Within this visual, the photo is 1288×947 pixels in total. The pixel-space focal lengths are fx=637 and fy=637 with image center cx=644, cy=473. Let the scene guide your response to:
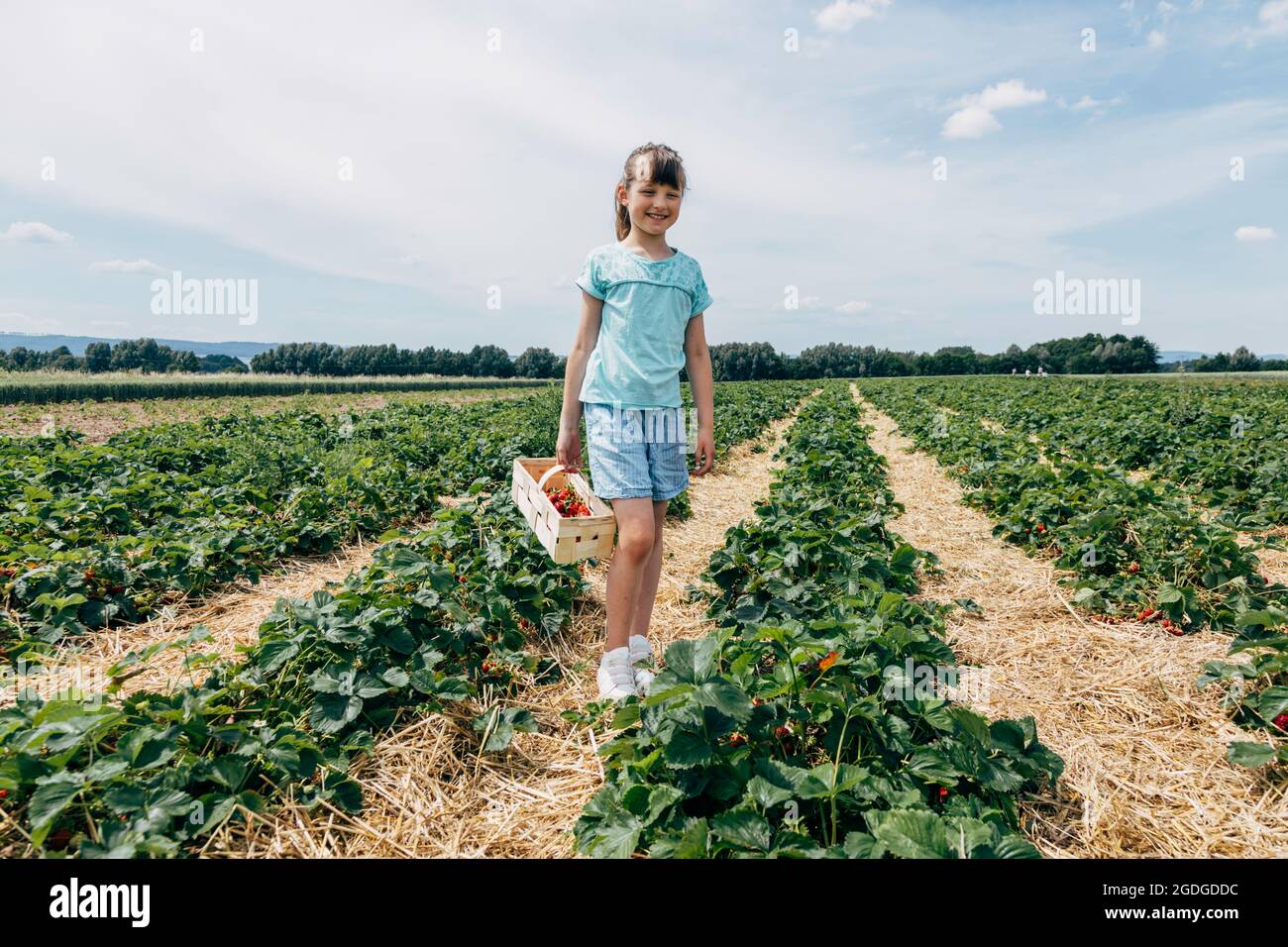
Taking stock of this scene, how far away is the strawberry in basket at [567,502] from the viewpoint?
3.31 m

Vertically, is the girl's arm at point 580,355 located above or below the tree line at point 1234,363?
below

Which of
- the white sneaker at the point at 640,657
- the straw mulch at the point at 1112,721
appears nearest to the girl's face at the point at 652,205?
the white sneaker at the point at 640,657

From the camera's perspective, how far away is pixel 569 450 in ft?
10.3

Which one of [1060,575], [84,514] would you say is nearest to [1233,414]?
[1060,575]

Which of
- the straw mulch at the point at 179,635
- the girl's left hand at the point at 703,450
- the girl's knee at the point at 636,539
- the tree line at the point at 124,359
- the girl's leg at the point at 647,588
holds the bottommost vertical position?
the straw mulch at the point at 179,635

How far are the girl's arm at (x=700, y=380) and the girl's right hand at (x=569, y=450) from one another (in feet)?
1.96

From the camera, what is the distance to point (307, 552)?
19.0ft

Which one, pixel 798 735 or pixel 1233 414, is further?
pixel 1233 414

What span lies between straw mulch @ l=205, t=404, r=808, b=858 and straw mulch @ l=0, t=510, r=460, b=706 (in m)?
0.96

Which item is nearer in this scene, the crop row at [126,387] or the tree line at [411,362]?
the crop row at [126,387]

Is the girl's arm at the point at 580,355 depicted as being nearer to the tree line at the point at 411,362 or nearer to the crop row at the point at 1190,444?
the crop row at the point at 1190,444
